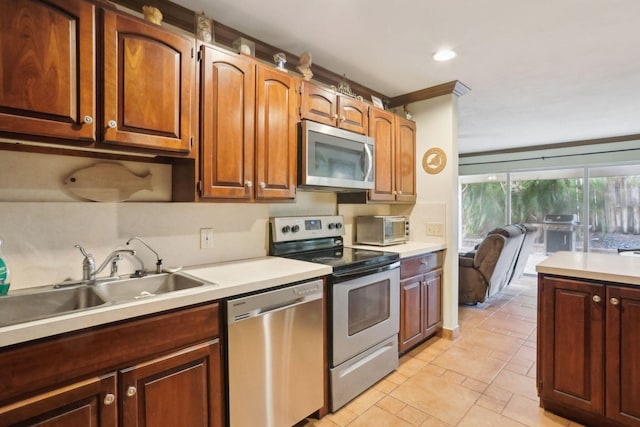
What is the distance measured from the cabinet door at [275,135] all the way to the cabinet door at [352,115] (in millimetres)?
452

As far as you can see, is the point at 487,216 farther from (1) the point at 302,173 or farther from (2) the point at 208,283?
(2) the point at 208,283

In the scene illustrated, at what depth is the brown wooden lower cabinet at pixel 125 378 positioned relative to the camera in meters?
1.04

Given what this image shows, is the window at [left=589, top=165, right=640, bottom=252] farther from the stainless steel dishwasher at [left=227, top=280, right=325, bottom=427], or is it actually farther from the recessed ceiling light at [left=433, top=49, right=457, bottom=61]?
the stainless steel dishwasher at [left=227, top=280, right=325, bottom=427]

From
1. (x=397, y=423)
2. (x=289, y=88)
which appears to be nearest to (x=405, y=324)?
(x=397, y=423)

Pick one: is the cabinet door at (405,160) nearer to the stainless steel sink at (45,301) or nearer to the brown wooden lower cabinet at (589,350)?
the brown wooden lower cabinet at (589,350)

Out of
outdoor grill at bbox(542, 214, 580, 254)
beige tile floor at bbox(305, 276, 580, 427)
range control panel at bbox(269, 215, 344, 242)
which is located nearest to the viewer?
beige tile floor at bbox(305, 276, 580, 427)

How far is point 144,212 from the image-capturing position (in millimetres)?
1808

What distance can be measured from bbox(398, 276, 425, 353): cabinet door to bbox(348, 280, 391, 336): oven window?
262 mm

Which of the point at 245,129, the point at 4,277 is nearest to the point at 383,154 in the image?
the point at 245,129

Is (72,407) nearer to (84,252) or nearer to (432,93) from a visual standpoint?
(84,252)

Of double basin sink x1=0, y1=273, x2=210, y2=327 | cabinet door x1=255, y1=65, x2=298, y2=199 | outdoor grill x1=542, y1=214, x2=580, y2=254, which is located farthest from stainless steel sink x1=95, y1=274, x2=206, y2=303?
outdoor grill x1=542, y1=214, x2=580, y2=254

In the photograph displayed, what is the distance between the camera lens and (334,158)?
2369mm

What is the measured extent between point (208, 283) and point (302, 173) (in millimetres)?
965

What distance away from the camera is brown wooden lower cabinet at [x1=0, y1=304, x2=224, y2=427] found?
1035mm
